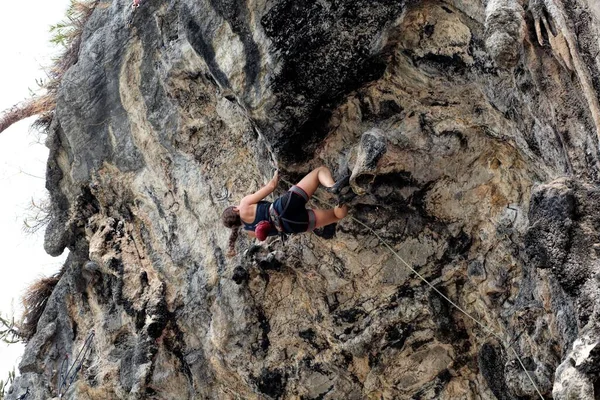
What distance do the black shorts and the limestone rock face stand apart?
0.37 m

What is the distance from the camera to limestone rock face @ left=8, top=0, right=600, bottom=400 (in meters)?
4.58

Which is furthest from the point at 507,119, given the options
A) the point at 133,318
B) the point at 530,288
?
the point at 133,318

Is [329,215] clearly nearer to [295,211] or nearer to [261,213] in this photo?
[295,211]

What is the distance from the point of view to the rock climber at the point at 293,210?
6.01 meters

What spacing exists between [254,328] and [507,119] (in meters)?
3.10

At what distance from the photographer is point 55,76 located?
1019 cm

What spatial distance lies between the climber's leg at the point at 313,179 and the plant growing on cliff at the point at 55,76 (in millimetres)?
5027

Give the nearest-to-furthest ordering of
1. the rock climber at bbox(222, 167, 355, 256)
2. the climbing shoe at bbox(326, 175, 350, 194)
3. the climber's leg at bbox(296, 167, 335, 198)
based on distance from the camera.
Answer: the climbing shoe at bbox(326, 175, 350, 194) < the rock climber at bbox(222, 167, 355, 256) < the climber's leg at bbox(296, 167, 335, 198)

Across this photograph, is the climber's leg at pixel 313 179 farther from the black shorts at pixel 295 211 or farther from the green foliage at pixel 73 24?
the green foliage at pixel 73 24

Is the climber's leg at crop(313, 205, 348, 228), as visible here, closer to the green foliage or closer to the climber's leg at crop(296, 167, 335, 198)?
the climber's leg at crop(296, 167, 335, 198)

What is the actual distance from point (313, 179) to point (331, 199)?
370 mm

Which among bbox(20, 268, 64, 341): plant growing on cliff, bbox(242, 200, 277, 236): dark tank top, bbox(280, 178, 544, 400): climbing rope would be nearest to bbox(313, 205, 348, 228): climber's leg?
bbox(280, 178, 544, 400): climbing rope

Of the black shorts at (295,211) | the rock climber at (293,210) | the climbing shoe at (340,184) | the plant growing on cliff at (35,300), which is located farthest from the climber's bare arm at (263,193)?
the plant growing on cliff at (35,300)

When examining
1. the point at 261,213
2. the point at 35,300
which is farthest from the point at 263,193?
the point at 35,300
